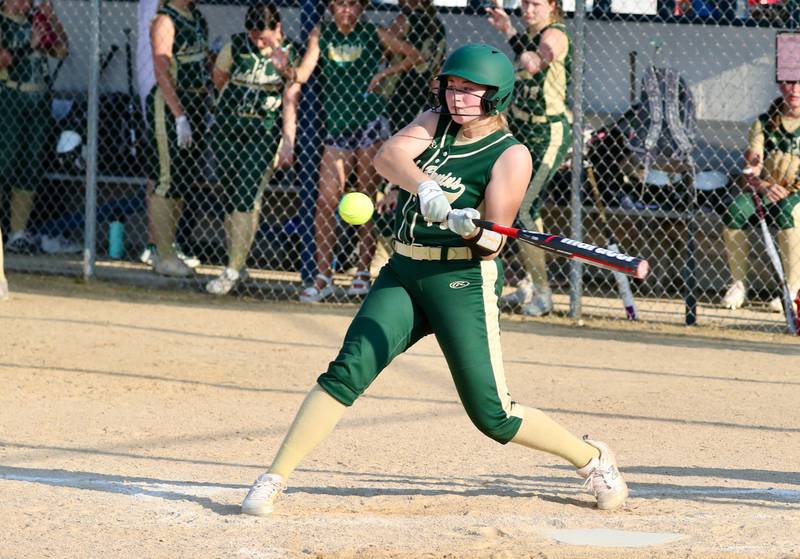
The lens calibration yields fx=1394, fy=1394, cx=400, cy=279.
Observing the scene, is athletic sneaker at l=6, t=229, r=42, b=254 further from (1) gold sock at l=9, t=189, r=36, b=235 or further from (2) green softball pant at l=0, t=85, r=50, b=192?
(2) green softball pant at l=0, t=85, r=50, b=192

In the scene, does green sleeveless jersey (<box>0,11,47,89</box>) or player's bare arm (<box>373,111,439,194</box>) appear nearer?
player's bare arm (<box>373,111,439,194</box>)

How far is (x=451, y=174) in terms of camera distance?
15.6 feet

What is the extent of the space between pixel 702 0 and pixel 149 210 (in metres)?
4.62

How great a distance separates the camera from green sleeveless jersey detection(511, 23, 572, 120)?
31.6ft

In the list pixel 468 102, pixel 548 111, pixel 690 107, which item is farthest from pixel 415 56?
pixel 468 102

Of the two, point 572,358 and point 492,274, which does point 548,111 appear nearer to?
point 572,358

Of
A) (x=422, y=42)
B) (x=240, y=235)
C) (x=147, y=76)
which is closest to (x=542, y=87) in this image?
(x=422, y=42)

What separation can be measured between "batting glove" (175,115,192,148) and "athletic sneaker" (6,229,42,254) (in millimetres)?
2159

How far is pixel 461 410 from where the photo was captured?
275 inches

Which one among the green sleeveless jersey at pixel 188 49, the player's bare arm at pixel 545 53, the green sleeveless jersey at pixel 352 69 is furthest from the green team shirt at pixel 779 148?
the green sleeveless jersey at pixel 188 49

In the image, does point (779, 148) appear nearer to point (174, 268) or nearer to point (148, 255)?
point (174, 268)

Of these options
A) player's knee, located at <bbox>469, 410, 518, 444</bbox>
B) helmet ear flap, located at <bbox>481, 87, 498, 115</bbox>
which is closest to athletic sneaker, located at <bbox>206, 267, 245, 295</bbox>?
player's knee, located at <bbox>469, 410, 518, 444</bbox>

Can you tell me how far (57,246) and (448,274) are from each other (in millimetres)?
8147

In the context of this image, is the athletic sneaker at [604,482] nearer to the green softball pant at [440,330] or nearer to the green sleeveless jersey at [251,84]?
the green softball pant at [440,330]
